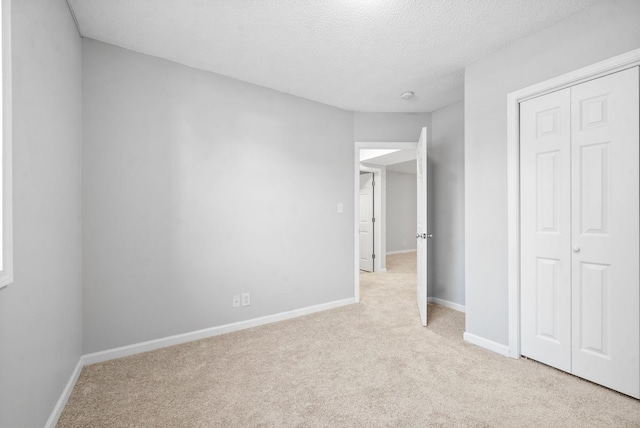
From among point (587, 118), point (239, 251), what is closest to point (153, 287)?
point (239, 251)

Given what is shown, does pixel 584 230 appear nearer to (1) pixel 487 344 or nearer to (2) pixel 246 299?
(1) pixel 487 344

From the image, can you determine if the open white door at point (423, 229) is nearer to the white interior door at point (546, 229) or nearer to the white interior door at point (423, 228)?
the white interior door at point (423, 228)

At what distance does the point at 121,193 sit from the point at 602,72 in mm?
3442

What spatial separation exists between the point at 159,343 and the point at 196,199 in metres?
1.26

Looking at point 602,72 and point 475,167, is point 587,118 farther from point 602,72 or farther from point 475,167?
point 475,167

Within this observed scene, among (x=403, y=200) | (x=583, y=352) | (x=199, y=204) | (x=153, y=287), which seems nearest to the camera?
(x=583, y=352)

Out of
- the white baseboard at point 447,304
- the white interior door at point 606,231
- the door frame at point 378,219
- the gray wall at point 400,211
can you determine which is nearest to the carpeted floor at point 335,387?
the white interior door at point 606,231

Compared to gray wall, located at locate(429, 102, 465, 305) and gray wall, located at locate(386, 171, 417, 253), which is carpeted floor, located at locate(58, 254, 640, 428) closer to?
gray wall, located at locate(429, 102, 465, 305)

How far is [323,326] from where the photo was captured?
2.94 metres

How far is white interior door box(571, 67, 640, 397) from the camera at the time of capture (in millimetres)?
1738

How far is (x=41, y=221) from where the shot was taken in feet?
4.79

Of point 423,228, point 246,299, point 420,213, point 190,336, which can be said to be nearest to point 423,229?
point 423,228

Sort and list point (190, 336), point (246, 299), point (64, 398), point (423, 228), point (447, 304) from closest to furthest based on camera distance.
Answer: point (64, 398)
point (190, 336)
point (246, 299)
point (423, 228)
point (447, 304)

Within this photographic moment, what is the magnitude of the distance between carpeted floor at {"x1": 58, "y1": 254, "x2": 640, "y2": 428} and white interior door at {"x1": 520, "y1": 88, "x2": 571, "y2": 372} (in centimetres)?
25
